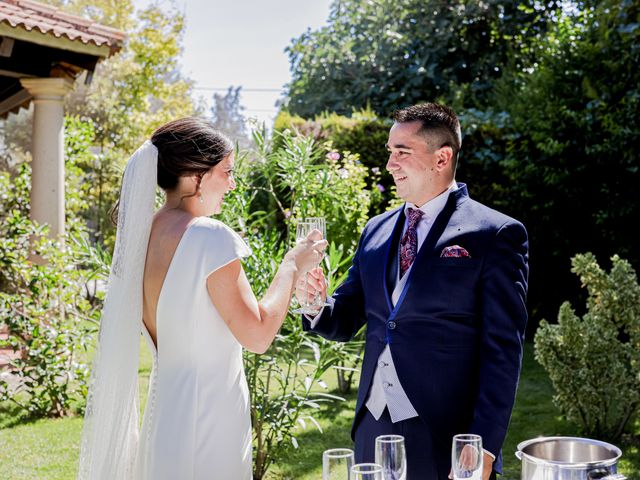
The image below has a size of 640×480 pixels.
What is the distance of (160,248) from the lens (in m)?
2.61

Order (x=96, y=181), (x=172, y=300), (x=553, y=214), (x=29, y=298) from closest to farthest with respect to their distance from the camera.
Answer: (x=172, y=300) → (x=29, y=298) → (x=553, y=214) → (x=96, y=181)

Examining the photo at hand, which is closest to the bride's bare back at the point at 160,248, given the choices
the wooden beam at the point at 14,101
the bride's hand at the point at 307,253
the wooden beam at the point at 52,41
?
the bride's hand at the point at 307,253

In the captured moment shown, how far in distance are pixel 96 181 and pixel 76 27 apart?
8.27 m

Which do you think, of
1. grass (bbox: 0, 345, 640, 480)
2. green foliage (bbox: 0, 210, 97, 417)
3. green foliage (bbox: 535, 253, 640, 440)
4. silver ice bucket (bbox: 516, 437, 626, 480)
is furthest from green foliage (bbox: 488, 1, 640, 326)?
silver ice bucket (bbox: 516, 437, 626, 480)

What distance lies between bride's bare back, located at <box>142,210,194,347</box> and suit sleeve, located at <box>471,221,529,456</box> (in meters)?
1.08

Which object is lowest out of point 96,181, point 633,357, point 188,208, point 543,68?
point 633,357

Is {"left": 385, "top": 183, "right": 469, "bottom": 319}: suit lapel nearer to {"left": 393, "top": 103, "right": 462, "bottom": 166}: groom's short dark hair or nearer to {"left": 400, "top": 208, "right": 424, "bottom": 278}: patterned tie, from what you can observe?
{"left": 400, "top": 208, "right": 424, "bottom": 278}: patterned tie

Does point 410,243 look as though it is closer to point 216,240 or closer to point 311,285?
point 311,285

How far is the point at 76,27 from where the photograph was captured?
8258mm

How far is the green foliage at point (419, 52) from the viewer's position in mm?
17000

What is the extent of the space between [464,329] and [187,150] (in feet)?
3.80

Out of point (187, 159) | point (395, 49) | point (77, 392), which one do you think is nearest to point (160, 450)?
point (187, 159)

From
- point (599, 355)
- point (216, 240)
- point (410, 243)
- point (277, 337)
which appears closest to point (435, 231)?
point (410, 243)

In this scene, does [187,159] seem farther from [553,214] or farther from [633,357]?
[553,214]
